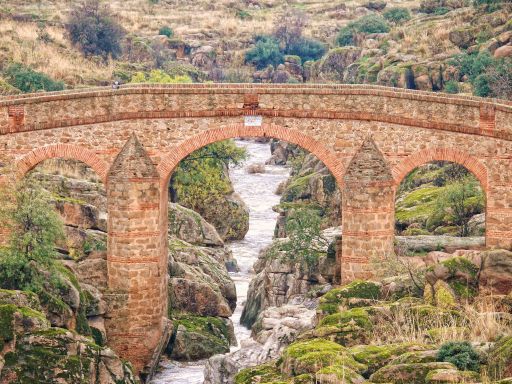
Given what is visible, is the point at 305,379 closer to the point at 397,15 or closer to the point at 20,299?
the point at 20,299

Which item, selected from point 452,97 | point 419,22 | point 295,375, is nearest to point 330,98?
point 452,97

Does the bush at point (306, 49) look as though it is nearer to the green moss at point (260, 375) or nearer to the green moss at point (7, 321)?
the green moss at point (7, 321)

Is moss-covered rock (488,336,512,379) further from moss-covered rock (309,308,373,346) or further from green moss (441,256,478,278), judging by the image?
green moss (441,256,478,278)

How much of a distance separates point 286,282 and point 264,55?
41279mm

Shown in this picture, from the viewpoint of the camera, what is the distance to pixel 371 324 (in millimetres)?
26953

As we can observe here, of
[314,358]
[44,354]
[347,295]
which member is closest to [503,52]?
[347,295]

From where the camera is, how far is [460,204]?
4200 centimetres

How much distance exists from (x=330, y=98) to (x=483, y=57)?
69.1ft

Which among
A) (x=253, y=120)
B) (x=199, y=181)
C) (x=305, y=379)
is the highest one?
(x=253, y=120)

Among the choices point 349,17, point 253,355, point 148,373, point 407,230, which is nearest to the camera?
point 253,355

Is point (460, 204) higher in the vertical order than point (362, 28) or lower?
lower

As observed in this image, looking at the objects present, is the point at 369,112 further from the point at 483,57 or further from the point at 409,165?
the point at 483,57

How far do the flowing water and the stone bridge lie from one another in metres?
1.24

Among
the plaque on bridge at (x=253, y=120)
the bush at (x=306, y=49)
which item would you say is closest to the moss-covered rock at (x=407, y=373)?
the plaque on bridge at (x=253, y=120)
